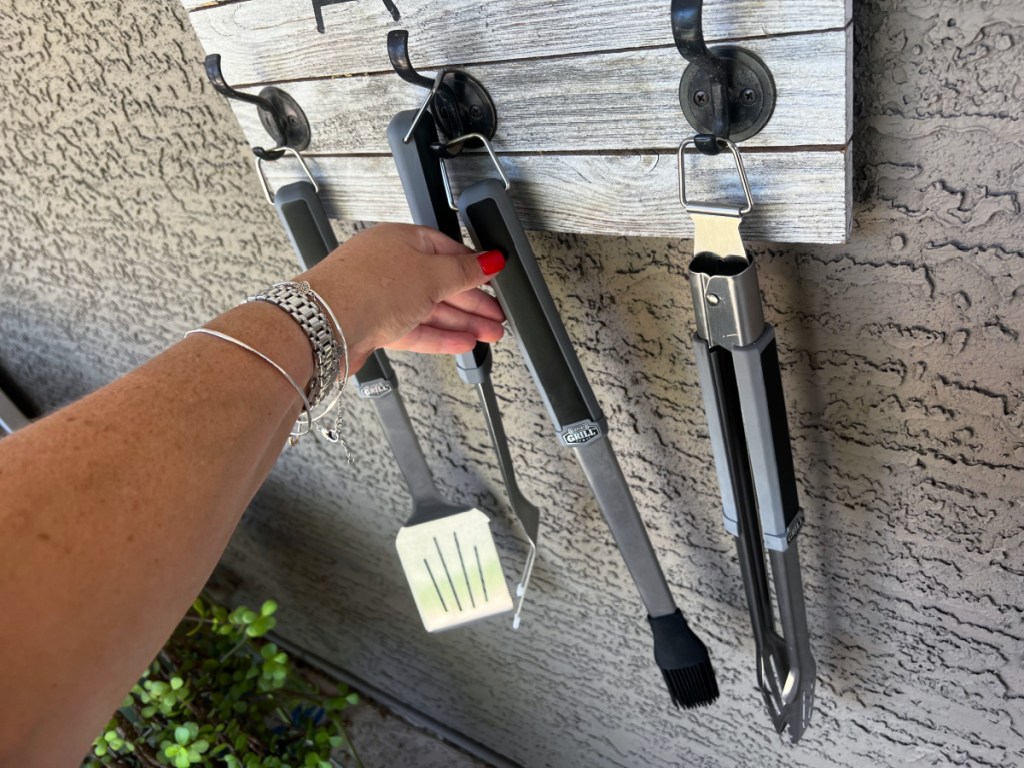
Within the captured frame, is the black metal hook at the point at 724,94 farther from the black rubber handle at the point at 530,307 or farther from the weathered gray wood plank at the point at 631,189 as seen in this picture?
the black rubber handle at the point at 530,307

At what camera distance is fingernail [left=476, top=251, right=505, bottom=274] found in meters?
0.59

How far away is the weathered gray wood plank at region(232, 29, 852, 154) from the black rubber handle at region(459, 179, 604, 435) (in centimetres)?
6

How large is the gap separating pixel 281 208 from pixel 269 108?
9 cm

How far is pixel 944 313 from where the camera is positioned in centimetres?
54

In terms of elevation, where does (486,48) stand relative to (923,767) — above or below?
above

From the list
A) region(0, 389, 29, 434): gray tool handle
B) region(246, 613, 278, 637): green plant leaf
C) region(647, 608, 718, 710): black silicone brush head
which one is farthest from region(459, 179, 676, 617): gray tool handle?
region(0, 389, 29, 434): gray tool handle

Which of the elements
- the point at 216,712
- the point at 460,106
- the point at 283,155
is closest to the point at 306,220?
the point at 283,155

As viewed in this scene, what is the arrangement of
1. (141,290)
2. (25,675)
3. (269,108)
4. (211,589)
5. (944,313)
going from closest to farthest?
1. (25,675)
2. (944,313)
3. (269,108)
4. (141,290)
5. (211,589)

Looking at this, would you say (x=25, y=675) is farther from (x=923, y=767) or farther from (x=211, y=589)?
(x=211, y=589)

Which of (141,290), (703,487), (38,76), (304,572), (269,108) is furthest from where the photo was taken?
(304,572)

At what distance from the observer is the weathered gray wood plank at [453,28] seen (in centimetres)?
44

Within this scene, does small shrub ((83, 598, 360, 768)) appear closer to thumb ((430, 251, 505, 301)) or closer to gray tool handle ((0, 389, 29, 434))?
gray tool handle ((0, 389, 29, 434))

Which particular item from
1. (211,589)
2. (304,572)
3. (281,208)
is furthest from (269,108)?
(211,589)

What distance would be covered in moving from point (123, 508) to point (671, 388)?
0.48 metres
